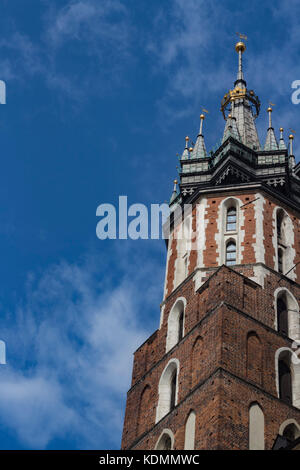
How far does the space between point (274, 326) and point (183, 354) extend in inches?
157

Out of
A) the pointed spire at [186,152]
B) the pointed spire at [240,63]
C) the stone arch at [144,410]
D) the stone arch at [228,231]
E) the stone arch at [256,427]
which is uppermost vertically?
the pointed spire at [240,63]

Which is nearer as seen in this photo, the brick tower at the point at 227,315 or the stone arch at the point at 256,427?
the stone arch at the point at 256,427

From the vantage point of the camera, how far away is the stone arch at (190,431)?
35.9m

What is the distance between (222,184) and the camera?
47.3 meters

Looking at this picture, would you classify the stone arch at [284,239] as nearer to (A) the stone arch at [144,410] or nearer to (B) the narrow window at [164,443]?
(A) the stone arch at [144,410]

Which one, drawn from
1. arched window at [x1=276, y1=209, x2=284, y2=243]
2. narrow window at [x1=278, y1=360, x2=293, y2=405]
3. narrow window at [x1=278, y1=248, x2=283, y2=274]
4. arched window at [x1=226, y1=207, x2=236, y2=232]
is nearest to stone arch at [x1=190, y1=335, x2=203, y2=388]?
narrow window at [x1=278, y1=360, x2=293, y2=405]

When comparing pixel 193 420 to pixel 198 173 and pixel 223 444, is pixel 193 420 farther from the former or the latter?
pixel 198 173

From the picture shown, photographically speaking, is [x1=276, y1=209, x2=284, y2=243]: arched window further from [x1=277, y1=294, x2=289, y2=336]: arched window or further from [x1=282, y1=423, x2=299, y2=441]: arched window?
[x1=282, y1=423, x2=299, y2=441]: arched window

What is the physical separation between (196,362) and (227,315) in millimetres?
2267

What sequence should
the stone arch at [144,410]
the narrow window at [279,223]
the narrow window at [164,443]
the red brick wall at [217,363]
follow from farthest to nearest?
1. the narrow window at [279,223]
2. the stone arch at [144,410]
3. the narrow window at [164,443]
4. the red brick wall at [217,363]

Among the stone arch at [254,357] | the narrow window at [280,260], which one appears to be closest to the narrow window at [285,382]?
the stone arch at [254,357]

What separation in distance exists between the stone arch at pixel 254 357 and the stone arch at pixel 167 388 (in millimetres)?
3282

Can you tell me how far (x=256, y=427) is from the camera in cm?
3575
